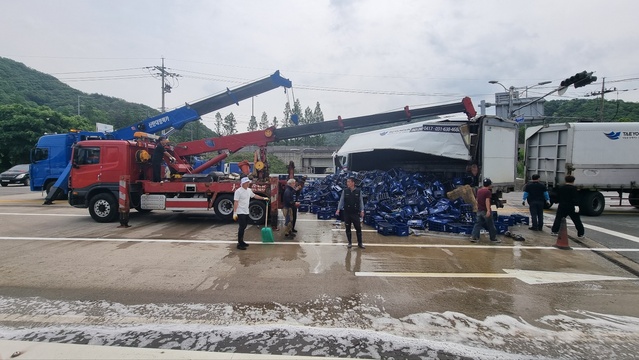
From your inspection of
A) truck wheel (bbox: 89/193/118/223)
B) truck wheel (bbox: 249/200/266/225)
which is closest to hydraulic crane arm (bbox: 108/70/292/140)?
truck wheel (bbox: 89/193/118/223)

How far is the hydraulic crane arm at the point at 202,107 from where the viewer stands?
10992 mm

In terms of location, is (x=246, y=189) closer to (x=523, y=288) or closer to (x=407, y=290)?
(x=407, y=290)

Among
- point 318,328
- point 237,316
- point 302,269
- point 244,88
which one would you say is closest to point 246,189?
point 302,269

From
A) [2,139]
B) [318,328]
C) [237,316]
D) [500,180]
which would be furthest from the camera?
[2,139]

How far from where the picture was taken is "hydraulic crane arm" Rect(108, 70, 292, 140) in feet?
36.1

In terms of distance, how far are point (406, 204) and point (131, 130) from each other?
1009 cm

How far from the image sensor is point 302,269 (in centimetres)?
595

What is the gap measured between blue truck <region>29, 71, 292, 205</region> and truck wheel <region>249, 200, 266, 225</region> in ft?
12.4

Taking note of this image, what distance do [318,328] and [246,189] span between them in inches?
170

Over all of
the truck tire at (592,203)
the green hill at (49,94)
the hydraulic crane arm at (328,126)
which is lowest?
the truck tire at (592,203)

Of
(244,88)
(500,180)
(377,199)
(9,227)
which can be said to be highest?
(244,88)

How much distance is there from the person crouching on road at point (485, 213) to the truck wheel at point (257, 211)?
5791 millimetres

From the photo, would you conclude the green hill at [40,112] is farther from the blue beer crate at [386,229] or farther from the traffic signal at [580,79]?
the traffic signal at [580,79]

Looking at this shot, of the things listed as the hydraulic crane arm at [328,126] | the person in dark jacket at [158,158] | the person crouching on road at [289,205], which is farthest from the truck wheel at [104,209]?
the person crouching on road at [289,205]
